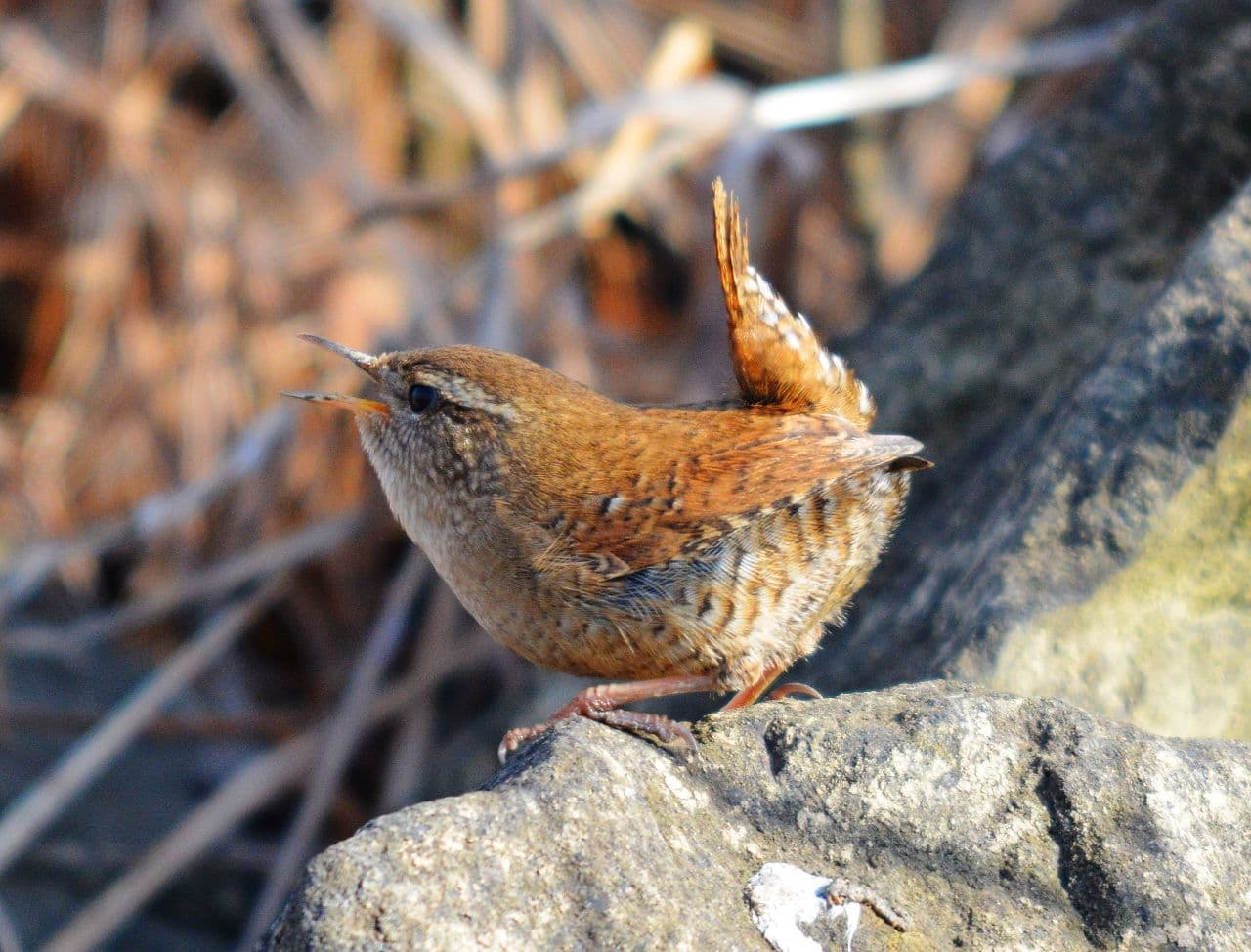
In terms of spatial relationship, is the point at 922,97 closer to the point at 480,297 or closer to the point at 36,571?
the point at 480,297

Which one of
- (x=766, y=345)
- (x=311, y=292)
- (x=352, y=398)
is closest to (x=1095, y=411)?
(x=766, y=345)

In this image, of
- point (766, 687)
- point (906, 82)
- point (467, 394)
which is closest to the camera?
point (766, 687)

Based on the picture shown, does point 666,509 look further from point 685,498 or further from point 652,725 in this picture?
point 652,725

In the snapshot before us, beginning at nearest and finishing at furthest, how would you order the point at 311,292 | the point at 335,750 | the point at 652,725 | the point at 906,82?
the point at 652,725 → the point at 335,750 → the point at 906,82 → the point at 311,292

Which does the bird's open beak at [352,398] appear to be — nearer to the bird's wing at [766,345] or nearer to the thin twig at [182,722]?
the bird's wing at [766,345]

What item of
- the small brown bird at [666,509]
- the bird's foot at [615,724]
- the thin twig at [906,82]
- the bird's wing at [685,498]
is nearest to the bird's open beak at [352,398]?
the small brown bird at [666,509]

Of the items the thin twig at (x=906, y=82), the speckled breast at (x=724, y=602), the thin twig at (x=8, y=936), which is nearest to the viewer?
the speckled breast at (x=724, y=602)

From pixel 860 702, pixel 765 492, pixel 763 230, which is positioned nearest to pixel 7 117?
pixel 763 230
